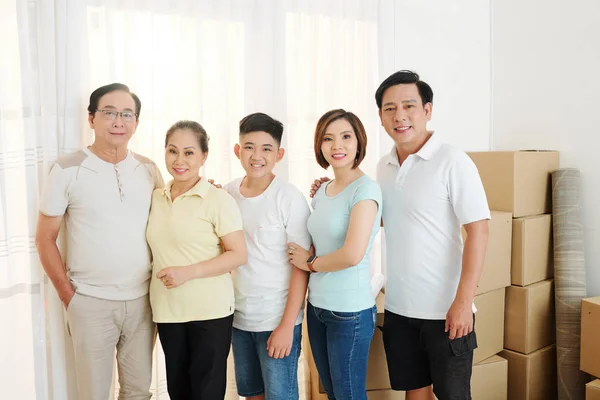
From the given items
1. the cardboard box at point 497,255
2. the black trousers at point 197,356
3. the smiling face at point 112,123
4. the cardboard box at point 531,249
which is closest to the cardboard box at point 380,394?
the cardboard box at point 497,255

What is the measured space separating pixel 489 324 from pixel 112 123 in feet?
6.62

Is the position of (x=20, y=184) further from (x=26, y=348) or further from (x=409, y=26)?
(x=409, y=26)

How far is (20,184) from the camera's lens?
1979 mm

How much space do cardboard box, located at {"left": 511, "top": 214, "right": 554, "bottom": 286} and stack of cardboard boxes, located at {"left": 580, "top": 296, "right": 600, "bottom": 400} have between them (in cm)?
29

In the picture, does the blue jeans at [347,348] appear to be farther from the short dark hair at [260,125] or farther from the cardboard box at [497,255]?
the cardboard box at [497,255]

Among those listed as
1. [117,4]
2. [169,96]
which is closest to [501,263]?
[169,96]

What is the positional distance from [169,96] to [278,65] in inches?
21.8

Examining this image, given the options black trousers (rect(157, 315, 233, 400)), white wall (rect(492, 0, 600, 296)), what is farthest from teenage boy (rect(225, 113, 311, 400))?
white wall (rect(492, 0, 600, 296))

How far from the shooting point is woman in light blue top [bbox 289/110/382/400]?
5.43 feet

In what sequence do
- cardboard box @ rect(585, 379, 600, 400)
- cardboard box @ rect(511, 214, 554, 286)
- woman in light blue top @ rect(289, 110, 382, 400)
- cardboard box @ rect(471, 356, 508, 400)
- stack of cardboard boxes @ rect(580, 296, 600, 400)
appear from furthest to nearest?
cardboard box @ rect(511, 214, 554, 286), cardboard box @ rect(471, 356, 508, 400), stack of cardboard boxes @ rect(580, 296, 600, 400), cardboard box @ rect(585, 379, 600, 400), woman in light blue top @ rect(289, 110, 382, 400)

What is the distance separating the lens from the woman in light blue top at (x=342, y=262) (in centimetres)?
165

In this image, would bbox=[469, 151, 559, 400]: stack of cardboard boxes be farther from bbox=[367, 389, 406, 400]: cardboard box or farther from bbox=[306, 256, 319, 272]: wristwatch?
bbox=[306, 256, 319, 272]: wristwatch

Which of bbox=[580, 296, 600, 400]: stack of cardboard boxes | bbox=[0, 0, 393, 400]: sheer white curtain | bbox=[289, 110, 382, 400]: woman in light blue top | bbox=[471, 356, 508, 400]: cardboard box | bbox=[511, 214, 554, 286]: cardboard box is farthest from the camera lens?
bbox=[511, 214, 554, 286]: cardboard box

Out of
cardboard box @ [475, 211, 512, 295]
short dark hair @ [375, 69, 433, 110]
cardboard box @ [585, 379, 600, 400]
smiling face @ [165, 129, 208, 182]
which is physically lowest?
cardboard box @ [585, 379, 600, 400]
